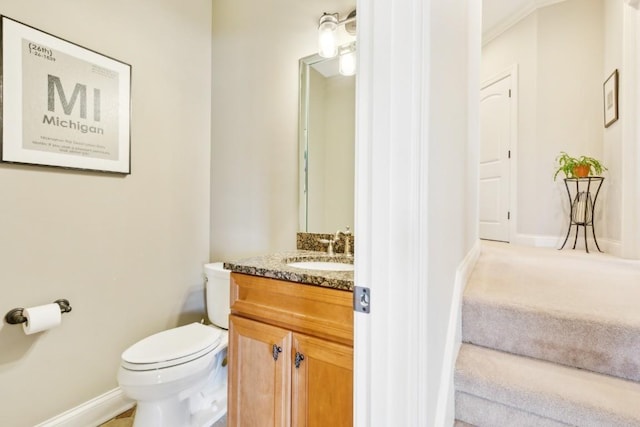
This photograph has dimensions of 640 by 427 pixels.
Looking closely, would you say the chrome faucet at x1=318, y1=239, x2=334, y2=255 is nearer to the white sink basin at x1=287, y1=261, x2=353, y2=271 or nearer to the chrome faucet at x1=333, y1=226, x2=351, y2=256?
the chrome faucet at x1=333, y1=226, x2=351, y2=256

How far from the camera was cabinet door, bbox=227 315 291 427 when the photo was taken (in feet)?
3.72

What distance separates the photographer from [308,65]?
6.61 feet

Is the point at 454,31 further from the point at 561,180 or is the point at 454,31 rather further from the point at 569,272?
the point at 561,180

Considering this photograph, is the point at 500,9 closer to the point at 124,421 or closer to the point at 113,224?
the point at 113,224

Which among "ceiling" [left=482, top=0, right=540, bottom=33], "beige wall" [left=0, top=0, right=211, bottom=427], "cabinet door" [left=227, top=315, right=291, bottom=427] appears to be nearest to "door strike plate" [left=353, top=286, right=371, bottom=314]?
"cabinet door" [left=227, top=315, right=291, bottom=427]

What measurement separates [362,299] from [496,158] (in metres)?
3.83

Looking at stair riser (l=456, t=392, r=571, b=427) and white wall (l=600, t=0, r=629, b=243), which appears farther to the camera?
white wall (l=600, t=0, r=629, b=243)

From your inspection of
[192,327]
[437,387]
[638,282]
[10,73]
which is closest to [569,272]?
[638,282]

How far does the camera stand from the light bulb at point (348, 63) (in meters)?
1.83

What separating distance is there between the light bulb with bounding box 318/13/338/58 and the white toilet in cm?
175

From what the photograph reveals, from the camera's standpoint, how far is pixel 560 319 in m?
1.14

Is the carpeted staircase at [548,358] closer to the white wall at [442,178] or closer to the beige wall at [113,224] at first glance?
the white wall at [442,178]

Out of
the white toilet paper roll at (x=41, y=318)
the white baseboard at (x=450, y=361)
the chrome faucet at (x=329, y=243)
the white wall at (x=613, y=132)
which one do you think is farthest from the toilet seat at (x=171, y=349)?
the white wall at (x=613, y=132)

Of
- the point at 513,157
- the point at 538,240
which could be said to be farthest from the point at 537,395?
the point at 513,157
